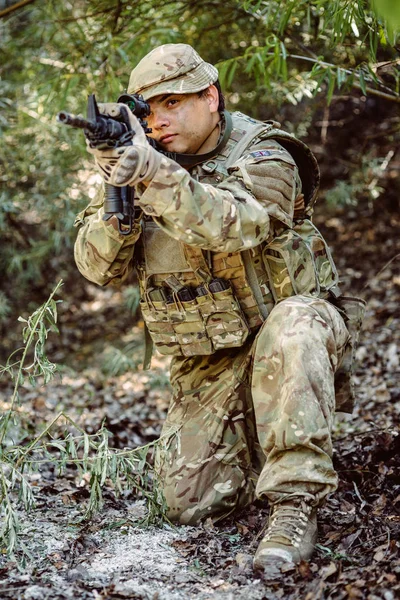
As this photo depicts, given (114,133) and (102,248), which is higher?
(114,133)

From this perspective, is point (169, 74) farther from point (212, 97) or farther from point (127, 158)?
point (127, 158)

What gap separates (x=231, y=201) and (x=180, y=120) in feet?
1.99

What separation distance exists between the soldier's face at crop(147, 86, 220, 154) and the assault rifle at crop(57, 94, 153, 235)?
18 centimetres

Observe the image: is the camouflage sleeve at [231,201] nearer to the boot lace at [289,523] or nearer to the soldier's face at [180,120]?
the soldier's face at [180,120]

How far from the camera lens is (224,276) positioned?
3.24 meters

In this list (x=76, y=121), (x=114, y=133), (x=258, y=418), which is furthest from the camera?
(x=258, y=418)

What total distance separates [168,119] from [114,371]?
3.21m

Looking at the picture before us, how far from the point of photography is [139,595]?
7.82 ft

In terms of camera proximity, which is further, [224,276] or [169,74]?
[224,276]

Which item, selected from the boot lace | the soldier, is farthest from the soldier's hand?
the boot lace

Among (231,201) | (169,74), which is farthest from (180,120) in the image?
(231,201)

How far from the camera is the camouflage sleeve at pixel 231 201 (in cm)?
267

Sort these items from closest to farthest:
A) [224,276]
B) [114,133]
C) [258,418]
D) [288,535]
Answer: [114,133] < [288,535] < [258,418] < [224,276]

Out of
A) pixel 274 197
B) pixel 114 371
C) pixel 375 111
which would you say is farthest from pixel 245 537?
pixel 375 111
